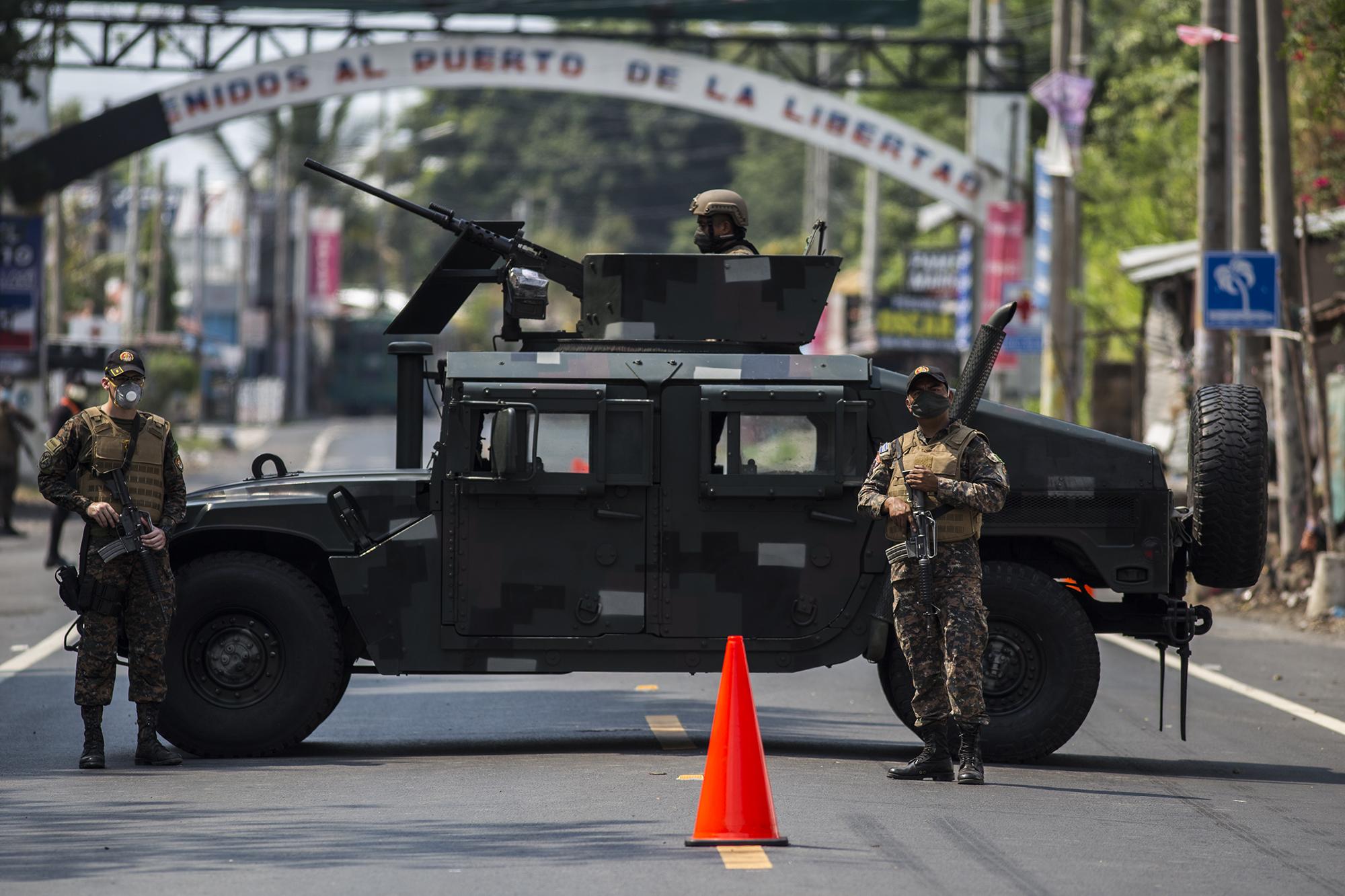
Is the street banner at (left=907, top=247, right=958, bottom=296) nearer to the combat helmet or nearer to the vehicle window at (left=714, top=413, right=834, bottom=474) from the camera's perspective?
the combat helmet

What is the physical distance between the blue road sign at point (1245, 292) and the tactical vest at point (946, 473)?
9.08 meters

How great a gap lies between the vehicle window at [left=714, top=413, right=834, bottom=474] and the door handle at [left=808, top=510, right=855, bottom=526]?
0.67 ft

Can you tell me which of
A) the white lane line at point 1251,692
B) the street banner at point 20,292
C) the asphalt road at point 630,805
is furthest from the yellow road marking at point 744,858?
the street banner at point 20,292

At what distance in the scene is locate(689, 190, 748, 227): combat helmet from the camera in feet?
36.4

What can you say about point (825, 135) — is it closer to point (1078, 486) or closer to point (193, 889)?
point (1078, 486)

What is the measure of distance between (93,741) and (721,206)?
430cm

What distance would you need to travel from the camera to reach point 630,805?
856cm

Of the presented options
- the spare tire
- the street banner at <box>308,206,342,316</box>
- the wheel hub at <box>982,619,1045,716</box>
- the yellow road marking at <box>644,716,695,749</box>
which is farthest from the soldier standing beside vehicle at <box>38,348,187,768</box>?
the street banner at <box>308,206,342,316</box>

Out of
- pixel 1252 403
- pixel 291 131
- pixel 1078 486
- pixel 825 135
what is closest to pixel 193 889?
pixel 1078 486

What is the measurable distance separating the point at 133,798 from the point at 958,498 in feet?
12.7

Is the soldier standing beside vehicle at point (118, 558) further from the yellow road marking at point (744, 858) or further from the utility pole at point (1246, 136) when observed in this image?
the utility pole at point (1246, 136)

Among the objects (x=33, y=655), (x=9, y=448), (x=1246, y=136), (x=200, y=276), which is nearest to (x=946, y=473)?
(x=33, y=655)

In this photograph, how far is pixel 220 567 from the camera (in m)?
10.1

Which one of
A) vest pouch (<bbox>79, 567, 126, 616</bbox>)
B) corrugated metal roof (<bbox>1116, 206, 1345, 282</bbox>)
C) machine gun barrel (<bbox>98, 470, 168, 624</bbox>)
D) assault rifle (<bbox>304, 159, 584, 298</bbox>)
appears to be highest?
corrugated metal roof (<bbox>1116, 206, 1345, 282</bbox>)
